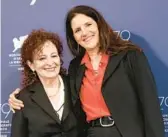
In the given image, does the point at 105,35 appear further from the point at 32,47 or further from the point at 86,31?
the point at 32,47

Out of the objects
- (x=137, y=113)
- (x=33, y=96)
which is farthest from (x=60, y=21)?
(x=137, y=113)

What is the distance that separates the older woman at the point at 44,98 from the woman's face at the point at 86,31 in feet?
0.48

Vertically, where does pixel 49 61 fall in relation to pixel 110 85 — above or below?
above

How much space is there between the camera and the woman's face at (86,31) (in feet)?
5.98

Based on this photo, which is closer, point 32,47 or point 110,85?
point 110,85

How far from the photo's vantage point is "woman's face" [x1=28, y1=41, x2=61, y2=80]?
185cm

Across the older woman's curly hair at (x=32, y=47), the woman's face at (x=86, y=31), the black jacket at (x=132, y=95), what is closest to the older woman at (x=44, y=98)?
the older woman's curly hair at (x=32, y=47)

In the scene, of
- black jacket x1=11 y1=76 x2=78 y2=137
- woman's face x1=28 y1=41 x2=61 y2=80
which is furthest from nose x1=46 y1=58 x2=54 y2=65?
black jacket x1=11 y1=76 x2=78 y2=137

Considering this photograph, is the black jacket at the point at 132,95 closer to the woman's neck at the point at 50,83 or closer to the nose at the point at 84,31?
the nose at the point at 84,31

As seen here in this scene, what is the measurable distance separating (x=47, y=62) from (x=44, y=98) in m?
0.18

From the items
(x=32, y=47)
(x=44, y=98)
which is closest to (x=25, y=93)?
(x=44, y=98)

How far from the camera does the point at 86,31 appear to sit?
1.82m

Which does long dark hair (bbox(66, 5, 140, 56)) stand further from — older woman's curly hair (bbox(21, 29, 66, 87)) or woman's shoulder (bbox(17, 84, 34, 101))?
woman's shoulder (bbox(17, 84, 34, 101))

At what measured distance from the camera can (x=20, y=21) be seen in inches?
89.3
